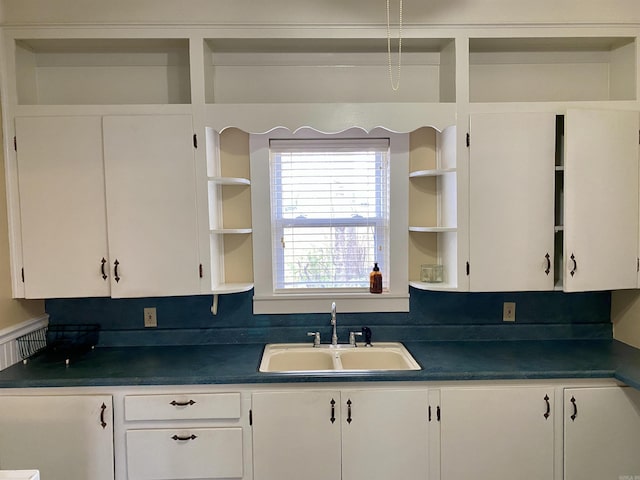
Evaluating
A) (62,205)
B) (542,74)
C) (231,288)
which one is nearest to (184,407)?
(231,288)

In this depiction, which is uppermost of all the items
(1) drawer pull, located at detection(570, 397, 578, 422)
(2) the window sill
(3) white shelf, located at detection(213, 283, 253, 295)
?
(3) white shelf, located at detection(213, 283, 253, 295)

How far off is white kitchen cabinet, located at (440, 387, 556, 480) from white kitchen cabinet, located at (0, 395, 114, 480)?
1.60 m

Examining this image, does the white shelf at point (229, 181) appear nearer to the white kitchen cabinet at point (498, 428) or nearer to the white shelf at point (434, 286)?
the white shelf at point (434, 286)

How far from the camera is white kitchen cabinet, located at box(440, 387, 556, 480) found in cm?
203

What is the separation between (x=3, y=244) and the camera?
2.17m

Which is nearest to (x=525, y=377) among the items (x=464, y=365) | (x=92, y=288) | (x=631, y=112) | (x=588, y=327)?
(x=464, y=365)

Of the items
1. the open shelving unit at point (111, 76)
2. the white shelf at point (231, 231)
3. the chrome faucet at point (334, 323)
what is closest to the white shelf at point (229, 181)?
the white shelf at point (231, 231)

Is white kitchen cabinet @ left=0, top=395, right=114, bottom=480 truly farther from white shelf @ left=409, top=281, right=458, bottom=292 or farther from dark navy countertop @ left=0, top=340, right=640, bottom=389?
white shelf @ left=409, top=281, right=458, bottom=292

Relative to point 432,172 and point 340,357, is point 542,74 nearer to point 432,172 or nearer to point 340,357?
point 432,172

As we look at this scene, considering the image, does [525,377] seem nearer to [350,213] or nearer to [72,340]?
[350,213]

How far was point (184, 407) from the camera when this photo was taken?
79.4 inches

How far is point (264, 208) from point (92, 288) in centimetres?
101

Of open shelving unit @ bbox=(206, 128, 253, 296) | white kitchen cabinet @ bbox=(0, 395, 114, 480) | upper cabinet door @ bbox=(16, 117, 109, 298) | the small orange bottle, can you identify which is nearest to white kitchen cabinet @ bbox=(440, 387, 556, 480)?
the small orange bottle

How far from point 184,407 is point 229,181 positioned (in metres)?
1.16
